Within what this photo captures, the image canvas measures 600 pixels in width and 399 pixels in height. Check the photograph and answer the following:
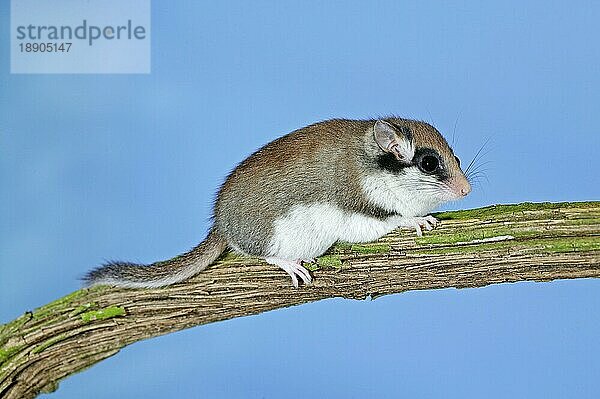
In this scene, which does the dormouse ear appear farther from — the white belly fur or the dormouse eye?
the white belly fur

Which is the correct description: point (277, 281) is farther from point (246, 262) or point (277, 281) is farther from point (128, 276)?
point (128, 276)

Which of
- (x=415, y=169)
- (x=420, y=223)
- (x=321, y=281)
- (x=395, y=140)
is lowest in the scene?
(x=321, y=281)

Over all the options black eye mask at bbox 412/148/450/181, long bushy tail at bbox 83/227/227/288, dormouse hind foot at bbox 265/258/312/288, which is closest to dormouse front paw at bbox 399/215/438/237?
black eye mask at bbox 412/148/450/181

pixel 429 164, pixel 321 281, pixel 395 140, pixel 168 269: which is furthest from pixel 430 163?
pixel 168 269

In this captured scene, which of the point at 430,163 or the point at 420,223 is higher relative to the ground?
the point at 430,163

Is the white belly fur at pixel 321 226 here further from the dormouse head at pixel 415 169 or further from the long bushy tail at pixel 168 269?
the long bushy tail at pixel 168 269

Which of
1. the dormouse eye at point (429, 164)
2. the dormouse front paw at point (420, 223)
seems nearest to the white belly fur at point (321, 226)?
the dormouse front paw at point (420, 223)

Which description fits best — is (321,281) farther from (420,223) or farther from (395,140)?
(395,140)
